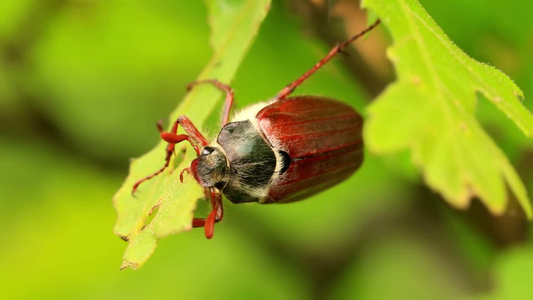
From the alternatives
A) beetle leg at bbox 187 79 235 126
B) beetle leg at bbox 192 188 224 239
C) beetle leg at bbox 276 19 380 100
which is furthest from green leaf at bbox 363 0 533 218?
beetle leg at bbox 192 188 224 239

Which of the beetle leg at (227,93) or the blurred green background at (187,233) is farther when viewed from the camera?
the blurred green background at (187,233)

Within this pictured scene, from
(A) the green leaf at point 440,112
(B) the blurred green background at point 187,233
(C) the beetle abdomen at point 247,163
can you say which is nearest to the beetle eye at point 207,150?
(C) the beetle abdomen at point 247,163

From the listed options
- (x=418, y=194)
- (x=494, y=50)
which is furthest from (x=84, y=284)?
(x=494, y=50)

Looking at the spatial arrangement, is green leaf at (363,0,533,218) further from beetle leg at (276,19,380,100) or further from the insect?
beetle leg at (276,19,380,100)

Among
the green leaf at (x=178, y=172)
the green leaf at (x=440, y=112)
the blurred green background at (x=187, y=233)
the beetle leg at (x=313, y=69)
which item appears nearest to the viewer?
the green leaf at (x=440, y=112)

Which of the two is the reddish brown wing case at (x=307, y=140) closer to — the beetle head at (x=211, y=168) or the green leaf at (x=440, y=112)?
the beetle head at (x=211, y=168)

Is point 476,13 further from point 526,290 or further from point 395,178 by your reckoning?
point 526,290
